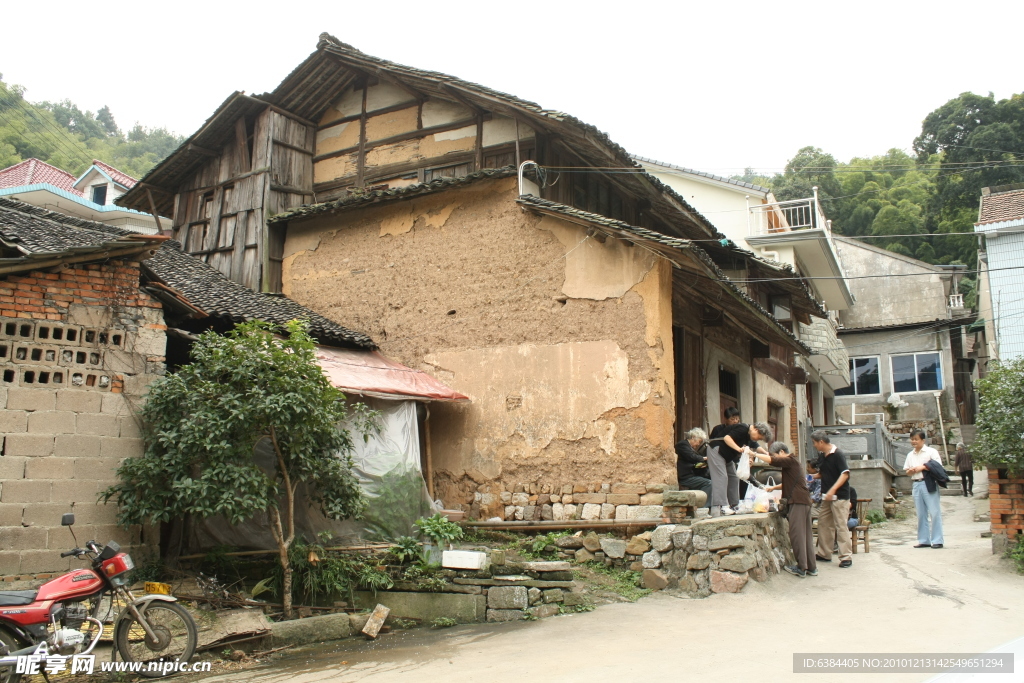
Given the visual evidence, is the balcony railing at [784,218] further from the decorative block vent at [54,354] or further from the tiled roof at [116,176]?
the tiled roof at [116,176]

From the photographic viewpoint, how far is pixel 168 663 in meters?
6.68

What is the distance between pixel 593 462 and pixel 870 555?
13.6 feet

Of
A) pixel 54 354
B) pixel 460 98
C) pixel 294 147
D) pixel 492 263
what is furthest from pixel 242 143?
pixel 54 354

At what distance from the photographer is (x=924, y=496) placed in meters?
10.7

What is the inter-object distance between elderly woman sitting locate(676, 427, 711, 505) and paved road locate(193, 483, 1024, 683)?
164cm

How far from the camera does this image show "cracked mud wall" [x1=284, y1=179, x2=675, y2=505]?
10.1 m

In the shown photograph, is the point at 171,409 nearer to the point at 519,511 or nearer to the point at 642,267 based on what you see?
the point at 519,511

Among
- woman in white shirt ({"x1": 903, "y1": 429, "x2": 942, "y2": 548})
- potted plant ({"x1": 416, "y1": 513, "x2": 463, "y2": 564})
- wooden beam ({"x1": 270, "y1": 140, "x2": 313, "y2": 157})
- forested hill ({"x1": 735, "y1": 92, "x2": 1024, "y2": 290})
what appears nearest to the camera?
potted plant ({"x1": 416, "y1": 513, "x2": 463, "y2": 564})

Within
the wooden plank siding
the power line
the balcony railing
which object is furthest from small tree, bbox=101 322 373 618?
the power line

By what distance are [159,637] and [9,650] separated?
3.66 ft

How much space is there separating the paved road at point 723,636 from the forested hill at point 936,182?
23.7 metres

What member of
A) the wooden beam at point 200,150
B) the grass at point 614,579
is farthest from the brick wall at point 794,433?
the wooden beam at point 200,150

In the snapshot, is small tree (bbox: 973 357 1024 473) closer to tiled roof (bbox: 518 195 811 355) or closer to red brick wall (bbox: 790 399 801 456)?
tiled roof (bbox: 518 195 811 355)

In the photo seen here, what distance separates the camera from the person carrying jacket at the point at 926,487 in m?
10.4
